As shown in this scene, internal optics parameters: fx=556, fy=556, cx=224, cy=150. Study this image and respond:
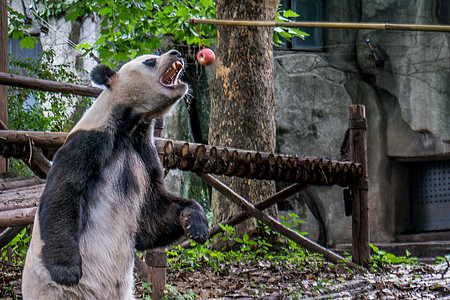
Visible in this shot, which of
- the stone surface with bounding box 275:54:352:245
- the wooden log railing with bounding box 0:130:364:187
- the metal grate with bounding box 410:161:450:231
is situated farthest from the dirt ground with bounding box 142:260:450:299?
the metal grate with bounding box 410:161:450:231

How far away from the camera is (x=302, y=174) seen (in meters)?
4.88

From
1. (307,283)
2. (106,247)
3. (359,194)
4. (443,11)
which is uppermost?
(443,11)

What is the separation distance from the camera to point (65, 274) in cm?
212

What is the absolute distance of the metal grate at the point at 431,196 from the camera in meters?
10.9

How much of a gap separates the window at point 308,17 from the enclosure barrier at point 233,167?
5996 mm

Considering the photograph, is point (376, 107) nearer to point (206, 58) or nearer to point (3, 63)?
point (3, 63)

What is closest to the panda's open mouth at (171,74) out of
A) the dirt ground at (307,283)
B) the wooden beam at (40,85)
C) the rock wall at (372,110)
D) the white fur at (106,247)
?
the white fur at (106,247)

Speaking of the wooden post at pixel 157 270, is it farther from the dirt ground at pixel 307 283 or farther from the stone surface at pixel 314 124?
the stone surface at pixel 314 124

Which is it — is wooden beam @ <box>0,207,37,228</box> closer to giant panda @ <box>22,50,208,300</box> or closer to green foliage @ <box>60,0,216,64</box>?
giant panda @ <box>22,50,208,300</box>

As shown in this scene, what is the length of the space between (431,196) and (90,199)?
32.2 ft

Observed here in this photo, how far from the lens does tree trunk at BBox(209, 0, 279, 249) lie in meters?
5.80

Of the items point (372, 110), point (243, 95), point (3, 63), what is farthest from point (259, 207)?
point (372, 110)

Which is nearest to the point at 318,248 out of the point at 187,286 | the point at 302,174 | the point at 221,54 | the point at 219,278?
the point at 302,174

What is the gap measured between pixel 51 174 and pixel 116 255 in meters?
0.45
